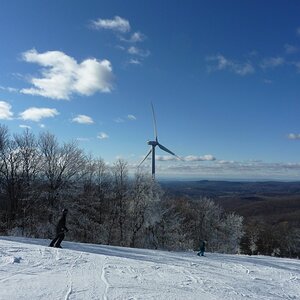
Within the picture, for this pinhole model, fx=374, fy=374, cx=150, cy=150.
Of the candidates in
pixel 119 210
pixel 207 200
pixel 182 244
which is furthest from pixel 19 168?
pixel 207 200

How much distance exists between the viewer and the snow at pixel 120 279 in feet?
31.2

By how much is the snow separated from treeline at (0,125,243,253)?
26.4 meters

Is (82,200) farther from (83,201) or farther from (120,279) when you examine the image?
(120,279)

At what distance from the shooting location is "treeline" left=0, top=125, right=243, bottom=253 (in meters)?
45.9

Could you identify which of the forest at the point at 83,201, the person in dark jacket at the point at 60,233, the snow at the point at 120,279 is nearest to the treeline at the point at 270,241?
the forest at the point at 83,201

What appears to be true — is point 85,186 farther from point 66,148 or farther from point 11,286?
point 11,286

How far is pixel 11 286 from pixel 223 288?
6.36 metres

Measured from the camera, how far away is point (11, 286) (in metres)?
9.40

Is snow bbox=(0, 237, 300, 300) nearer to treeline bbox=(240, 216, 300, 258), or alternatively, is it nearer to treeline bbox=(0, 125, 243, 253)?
treeline bbox=(0, 125, 243, 253)

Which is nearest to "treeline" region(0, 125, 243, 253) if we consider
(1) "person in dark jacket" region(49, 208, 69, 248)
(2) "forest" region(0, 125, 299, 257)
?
(2) "forest" region(0, 125, 299, 257)

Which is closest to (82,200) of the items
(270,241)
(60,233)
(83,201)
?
(83,201)

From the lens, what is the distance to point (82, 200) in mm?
50344

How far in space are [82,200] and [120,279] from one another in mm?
39884

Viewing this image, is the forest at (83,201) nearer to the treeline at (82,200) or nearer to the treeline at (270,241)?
the treeline at (82,200)
